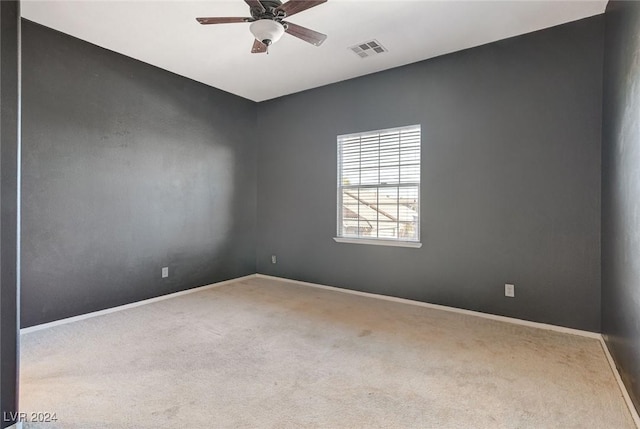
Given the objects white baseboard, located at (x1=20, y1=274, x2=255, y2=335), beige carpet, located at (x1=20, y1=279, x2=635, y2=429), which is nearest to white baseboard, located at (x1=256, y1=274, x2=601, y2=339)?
beige carpet, located at (x1=20, y1=279, x2=635, y2=429)

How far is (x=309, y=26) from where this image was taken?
299cm

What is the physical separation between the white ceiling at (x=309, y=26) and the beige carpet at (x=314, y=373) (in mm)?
2773

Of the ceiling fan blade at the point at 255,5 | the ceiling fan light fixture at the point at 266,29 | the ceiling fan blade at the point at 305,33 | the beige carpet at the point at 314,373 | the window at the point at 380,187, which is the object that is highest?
the ceiling fan blade at the point at 255,5

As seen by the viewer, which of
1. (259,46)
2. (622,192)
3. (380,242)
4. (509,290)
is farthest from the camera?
(380,242)

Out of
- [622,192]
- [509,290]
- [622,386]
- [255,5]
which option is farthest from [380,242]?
[255,5]

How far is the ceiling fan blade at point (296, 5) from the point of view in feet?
7.24

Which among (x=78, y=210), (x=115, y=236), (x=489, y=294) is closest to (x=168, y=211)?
(x=115, y=236)

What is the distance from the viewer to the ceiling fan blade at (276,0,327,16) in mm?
2206

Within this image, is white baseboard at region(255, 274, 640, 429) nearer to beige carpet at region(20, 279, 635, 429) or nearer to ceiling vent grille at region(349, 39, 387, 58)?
beige carpet at region(20, 279, 635, 429)

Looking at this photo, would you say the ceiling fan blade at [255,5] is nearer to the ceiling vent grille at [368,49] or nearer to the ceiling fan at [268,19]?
the ceiling fan at [268,19]

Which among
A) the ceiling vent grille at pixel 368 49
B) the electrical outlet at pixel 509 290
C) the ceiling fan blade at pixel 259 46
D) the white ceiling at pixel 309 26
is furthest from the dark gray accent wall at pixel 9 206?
the electrical outlet at pixel 509 290

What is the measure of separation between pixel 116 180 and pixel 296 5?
107 inches

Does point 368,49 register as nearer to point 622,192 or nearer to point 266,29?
point 266,29

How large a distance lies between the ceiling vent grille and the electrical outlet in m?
2.73
